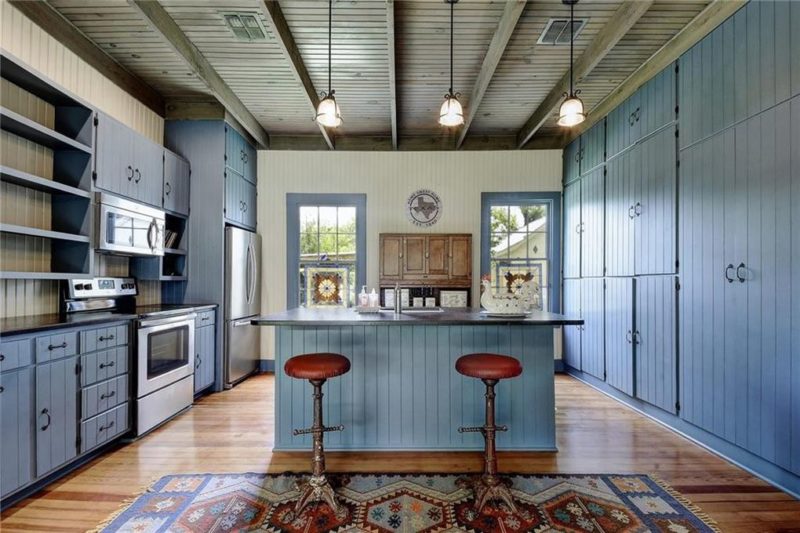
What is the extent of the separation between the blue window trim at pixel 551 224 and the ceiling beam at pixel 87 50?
410cm

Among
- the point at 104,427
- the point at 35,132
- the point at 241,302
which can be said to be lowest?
the point at 104,427

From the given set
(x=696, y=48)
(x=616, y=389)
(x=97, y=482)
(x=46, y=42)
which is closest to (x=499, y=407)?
(x=616, y=389)

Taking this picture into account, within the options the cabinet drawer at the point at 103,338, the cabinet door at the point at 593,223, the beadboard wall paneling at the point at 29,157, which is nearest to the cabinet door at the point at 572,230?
the cabinet door at the point at 593,223

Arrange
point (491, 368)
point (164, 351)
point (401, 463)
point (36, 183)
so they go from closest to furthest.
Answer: point (491, 368) → point (36, 183) → point (401, 463) → point (164, 351)

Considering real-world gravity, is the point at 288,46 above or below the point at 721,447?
above

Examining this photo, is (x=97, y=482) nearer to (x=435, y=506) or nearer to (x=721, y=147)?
(x=435, y=506)

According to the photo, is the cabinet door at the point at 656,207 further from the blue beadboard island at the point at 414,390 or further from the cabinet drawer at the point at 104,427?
the cabinet drawer at the point at 104,427

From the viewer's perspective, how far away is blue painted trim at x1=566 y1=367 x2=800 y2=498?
227 centimetres

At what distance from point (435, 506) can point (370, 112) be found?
4100 mm

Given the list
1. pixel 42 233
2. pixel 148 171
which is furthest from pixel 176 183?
pixel 42 233

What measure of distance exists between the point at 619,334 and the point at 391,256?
2688mm

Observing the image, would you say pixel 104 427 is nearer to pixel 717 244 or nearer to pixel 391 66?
pixel 391 66

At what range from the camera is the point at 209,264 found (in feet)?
14.0

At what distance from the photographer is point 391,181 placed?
17.5 feet
